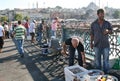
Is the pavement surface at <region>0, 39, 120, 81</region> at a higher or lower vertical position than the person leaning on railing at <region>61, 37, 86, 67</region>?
lower

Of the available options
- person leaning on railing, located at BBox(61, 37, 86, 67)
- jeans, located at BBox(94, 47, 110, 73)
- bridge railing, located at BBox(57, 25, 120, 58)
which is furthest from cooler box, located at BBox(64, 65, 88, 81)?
bridge railing, located at BBox(57, 25, 120, 58)

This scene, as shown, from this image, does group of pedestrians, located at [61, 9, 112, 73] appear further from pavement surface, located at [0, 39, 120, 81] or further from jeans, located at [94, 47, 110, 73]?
pavement surface, located at [0, 39, 120, 81]

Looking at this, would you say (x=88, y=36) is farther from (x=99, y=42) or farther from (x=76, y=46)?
(x=76, y=46)

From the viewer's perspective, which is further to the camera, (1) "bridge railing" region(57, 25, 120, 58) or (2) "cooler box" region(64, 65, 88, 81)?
(1) "bridge railing" region(57, 25, 120, 58)


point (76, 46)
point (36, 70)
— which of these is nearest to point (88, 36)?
point (36, 70)

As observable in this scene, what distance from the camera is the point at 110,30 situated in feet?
26.1

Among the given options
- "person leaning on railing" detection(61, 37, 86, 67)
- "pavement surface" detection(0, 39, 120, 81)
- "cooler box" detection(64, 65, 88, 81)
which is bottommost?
"pavement surface" detection(0, 39, 120, 81)

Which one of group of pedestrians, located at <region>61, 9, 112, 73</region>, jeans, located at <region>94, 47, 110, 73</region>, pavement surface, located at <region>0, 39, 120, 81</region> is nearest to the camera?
group of pedestrians, located at <region>61, 9, 112, 73</region>

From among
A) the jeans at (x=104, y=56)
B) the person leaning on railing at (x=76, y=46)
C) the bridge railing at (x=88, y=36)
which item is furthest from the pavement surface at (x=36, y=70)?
the bridge railing at (x=88, y=36)

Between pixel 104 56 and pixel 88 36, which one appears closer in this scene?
pixel 104 56

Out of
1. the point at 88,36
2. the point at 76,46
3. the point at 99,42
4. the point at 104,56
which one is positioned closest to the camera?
the point at 76,46

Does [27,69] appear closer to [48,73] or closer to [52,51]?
[48,73]

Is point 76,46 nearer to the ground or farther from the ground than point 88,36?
farther from the ground

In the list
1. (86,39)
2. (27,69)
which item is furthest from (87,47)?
(27,69)
